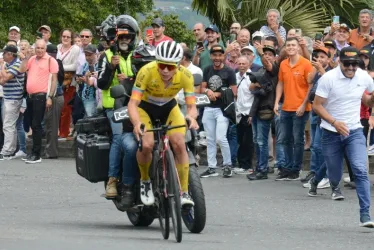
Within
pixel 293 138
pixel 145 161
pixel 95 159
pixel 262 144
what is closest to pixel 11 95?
pixel 262 144

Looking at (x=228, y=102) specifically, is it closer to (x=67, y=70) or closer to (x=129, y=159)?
(x=67, y=70)

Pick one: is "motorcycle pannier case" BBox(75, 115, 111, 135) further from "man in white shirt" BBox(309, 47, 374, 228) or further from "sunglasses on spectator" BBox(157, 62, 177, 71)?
"man in white shirt" BBox(309, 47, 374, 228)

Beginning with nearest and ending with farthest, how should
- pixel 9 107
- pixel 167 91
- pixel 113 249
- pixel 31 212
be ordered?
1. pixel 113 249
2. pixel 167 91
3. pixel 31 212
4. pixel 9 107

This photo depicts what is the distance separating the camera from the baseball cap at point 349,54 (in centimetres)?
1354

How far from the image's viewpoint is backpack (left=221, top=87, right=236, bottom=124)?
60.6 feet

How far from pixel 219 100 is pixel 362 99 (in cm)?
469

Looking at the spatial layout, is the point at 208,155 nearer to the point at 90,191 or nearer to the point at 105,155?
the point at 90,191

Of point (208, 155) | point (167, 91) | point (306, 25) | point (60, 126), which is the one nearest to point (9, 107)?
point (60, 126)

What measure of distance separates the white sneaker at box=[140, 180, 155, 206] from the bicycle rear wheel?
25.5 inches

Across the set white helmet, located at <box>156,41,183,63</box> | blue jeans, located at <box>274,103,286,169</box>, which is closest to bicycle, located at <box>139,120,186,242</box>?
white helmet, located at <box>156,41,183,63</box>

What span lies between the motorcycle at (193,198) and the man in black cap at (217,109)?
530 cm

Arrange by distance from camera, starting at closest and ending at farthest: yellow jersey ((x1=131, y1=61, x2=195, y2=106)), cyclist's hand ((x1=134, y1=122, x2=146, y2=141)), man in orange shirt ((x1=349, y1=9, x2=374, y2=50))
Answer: cyclist's hand ((x1=134, y1=122, x2=146, y2=141))
yellow jersey ((x1=131, y1=61, x2=195, y2=106))
man in orange shirt ((x1=349, y1=9, x2=374, y2=50))

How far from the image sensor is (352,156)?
13.4 meters

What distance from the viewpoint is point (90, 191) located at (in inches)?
682
